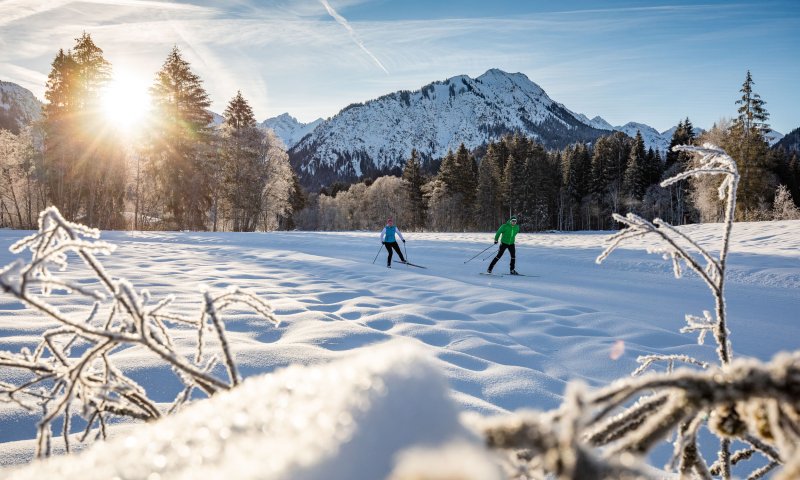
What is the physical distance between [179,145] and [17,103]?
19815 cm

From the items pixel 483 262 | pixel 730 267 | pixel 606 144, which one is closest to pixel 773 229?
pixel 730 267

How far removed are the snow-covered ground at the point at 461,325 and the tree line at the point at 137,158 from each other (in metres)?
23.7

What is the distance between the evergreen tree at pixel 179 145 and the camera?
32.3 meters

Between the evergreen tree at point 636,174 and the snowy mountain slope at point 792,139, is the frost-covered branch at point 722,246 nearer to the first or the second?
the evergreen tree at point 636,174

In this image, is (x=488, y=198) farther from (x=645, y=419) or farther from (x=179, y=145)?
(x=645, y=419)

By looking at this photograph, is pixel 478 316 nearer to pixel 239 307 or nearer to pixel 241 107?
pixel 239 307

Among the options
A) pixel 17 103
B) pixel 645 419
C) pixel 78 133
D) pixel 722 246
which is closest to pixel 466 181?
pixel 78 133

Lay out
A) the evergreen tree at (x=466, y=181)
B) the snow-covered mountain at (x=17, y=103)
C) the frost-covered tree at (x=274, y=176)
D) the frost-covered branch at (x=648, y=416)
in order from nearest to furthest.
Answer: the frost-covered branch at (x=648, y=416)
the frost-covered tree at (x=274, y=176)
the evergreen tree at (x=466, y=181)
the snow-covered mountain at (x=17, y=103)

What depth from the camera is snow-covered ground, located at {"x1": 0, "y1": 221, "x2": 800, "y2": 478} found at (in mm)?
1706

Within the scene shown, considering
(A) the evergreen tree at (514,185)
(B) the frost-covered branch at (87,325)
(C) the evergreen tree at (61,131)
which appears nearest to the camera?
(B) the frost-covered branch at (87,325)

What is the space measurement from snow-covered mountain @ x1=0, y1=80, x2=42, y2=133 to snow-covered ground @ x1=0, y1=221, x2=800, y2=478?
7361 inches

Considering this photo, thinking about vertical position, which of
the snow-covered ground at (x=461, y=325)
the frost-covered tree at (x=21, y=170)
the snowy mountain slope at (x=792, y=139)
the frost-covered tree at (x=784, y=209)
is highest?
the snowy mountain slope at (x=792, y=139)

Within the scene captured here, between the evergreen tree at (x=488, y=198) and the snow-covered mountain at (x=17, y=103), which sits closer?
the evergreen tree at (x=488, y=198)

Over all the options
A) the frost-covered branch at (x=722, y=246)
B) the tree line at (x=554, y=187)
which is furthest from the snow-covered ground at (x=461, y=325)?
the tree line at (x=554, y=187)
